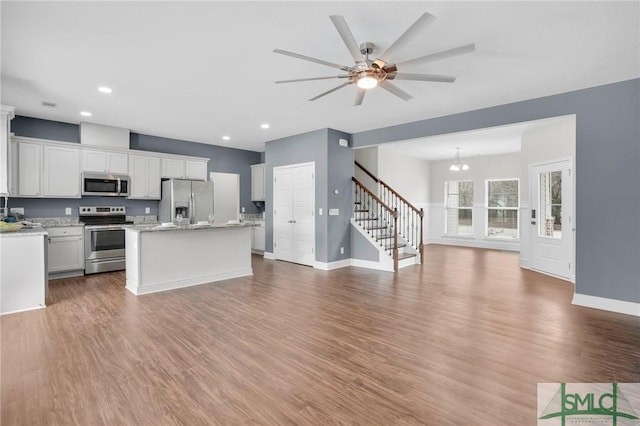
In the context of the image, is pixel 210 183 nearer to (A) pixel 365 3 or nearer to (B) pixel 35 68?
A: (B) pixel 35 68

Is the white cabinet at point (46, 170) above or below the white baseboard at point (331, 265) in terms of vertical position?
above

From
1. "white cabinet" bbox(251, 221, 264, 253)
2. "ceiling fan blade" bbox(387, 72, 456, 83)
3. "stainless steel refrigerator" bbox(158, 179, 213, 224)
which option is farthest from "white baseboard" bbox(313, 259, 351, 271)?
"ceiling fan blade" bbox(387, 72, 456, 83)

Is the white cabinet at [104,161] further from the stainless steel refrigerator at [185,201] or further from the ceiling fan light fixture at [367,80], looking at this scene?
the ceiling fan light fixture at [367,80]

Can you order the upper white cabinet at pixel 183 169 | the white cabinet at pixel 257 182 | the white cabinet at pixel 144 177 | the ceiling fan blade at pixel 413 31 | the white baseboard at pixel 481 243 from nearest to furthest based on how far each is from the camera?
the ceiling fan blade at pixel 413 31
the white cabinet at pixel 144 177
the upper white cabinet at pixel 183 169
the white cabinet at pixel 257 182
the white baseboard at pixel 481 243

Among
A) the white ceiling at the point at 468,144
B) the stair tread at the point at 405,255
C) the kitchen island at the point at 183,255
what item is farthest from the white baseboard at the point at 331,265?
the white ceiling at the point at 468,144

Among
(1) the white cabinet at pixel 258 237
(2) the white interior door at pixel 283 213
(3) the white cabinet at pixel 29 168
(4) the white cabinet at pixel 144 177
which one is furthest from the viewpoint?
(1) the white cabinet at pixel 258 237

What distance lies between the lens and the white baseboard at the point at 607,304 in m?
3.70

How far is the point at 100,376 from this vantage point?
2.31 metres

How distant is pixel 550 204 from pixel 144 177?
8.19 m

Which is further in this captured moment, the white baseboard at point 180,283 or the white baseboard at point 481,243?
the white baseboard at point 481,243

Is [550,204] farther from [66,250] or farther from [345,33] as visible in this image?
[66,250]

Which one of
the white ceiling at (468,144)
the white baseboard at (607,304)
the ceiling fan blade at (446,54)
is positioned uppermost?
the white ceiling at (468,144)

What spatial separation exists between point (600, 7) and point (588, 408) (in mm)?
2972

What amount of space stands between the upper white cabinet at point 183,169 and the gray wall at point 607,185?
6.79 meters
